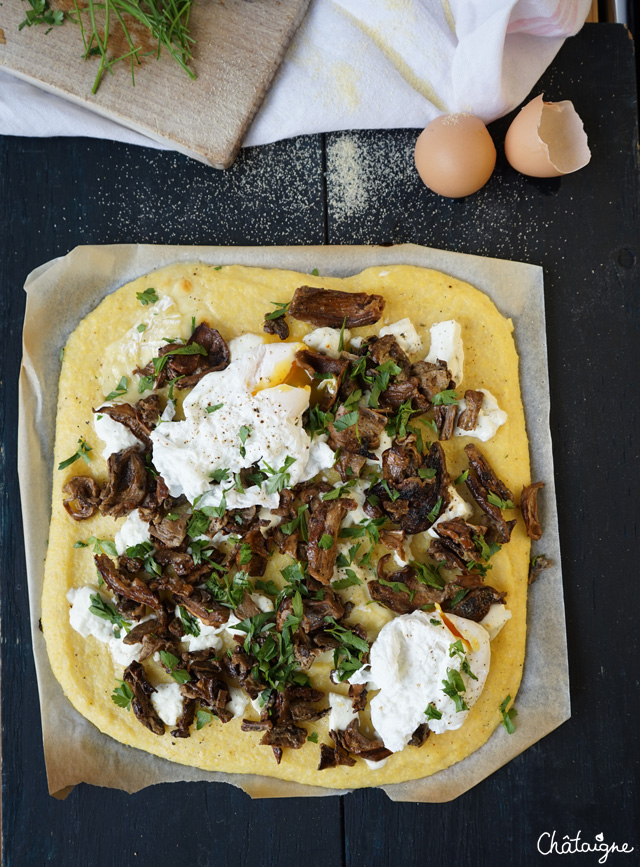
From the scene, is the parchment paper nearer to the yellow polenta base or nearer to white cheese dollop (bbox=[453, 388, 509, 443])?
the yellow polenta base

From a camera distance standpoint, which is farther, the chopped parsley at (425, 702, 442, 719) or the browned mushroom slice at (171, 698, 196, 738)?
the browned mushroom slice at (171, 698, 196, 738)

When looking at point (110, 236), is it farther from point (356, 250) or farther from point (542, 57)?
point (542, 57)

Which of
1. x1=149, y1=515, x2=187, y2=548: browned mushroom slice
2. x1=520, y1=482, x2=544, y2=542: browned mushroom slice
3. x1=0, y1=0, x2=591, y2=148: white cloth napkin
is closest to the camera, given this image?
x1=149, y1=515, x2=187, y2=548: browned mushroom slice

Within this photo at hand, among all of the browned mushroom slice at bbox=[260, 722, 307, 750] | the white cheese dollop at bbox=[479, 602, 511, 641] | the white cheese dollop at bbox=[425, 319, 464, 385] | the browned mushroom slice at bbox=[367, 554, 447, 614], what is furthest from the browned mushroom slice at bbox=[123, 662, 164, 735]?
the white cheese dollop at bbox=[425, 319, 464, 385]

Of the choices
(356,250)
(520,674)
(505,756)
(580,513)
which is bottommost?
(505,756)

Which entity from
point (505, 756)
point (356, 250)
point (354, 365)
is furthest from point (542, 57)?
point (505, 756)
